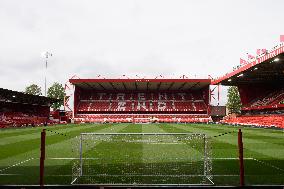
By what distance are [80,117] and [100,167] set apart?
189 feet

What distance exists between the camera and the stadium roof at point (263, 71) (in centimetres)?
3463

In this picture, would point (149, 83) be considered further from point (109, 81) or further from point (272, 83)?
point (272, 83)

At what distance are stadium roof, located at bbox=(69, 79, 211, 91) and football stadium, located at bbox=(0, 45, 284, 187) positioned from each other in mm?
207

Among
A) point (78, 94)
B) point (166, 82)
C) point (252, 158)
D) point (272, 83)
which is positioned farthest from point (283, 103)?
point (78, 94)

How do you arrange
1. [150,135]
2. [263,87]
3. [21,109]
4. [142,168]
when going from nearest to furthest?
[142,168] < [150,135] < [21,109] < [263,87]

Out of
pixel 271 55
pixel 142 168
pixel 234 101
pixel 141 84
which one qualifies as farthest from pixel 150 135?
pixel 234 101

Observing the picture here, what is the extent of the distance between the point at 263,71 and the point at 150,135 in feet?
110

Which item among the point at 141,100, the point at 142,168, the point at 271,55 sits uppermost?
the point at 271,55

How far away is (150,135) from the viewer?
1446 cm

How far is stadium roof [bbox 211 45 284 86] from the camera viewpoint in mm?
34631

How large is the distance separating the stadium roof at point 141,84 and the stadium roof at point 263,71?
622 cm

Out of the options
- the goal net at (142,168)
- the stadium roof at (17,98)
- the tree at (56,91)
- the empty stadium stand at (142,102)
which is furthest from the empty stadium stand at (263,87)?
the tree at (56,91)

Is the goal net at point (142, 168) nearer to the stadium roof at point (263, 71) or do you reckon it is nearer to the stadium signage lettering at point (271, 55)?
the stadium signage lettering at point (271, 55)

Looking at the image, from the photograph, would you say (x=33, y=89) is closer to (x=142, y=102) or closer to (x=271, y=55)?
(x=142, y=102)
